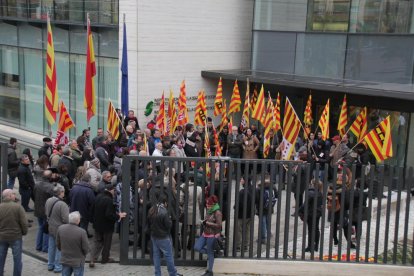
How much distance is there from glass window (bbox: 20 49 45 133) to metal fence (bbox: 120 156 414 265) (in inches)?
552

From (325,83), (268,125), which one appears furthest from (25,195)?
(325,83)

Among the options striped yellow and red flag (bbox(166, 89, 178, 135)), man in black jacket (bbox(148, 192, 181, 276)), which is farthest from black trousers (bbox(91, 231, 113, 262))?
striped yellow and red flag (bbox(166, 89, 178, 135))

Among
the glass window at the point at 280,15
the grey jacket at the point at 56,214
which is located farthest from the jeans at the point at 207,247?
the glass window at the point at 280,15

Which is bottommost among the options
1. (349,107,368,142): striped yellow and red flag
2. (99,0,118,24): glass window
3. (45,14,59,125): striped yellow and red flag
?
(349,107,368,142): striped yellow and red flag

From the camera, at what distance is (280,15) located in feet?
68.1

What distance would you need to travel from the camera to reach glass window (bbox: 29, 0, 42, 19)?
72.3 feet

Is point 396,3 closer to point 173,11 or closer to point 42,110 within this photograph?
point 173,11

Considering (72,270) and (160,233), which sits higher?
(160,233)

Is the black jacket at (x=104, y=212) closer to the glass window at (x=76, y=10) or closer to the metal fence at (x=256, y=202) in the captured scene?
the metal fence at (x=256, y=202)

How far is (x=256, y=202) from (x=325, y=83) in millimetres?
8395

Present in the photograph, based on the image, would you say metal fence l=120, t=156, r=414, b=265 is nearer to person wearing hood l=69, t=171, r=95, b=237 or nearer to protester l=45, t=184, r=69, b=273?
person wearing hood l=69, t=171, r=95, b=237

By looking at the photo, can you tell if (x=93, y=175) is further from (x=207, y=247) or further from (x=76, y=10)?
(x=76, y=10)

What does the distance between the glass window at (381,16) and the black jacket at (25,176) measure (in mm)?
11352

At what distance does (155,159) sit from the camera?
10.1 m
